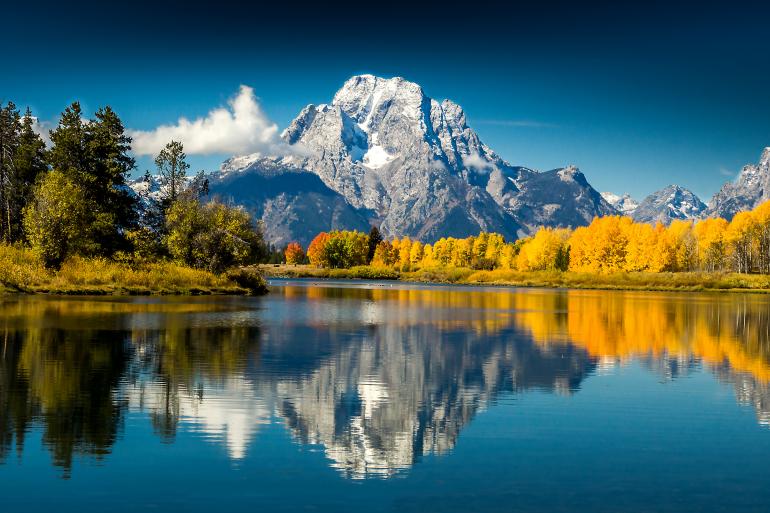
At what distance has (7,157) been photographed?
8650cm

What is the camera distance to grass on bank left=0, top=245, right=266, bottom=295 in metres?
68.3

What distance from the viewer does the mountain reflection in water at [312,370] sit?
16.8 meters

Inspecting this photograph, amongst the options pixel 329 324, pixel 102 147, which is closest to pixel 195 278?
pixel 102 147

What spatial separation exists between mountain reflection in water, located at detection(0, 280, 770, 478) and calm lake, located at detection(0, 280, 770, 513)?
0.10m

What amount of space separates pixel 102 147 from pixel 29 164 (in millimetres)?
13321

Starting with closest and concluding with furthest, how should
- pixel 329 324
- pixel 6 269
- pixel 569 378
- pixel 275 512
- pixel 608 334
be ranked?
pixel 275 512
pixel 569 378
pixel 608 334
pixel 329 324
pixel 6 269

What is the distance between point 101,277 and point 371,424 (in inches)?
2485

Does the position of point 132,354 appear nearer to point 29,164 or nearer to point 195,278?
point 195,278

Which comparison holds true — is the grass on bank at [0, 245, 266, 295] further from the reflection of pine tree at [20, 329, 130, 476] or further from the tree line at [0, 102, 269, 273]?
the reflection of pine tree at [20, 329, 130, 476]

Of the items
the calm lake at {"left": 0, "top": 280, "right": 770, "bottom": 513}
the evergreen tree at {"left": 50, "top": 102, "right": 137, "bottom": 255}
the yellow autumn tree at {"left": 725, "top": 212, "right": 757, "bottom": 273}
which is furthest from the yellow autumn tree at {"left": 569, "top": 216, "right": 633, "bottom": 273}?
the calm lake at {"left": 0, "top": 280, "right": 770, "bottom": 513}

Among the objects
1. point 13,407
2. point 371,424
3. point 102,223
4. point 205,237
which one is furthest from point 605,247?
point 13,407

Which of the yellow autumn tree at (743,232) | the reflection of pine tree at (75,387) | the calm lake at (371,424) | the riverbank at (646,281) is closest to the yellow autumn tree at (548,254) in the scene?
the riverbank at (646,281)

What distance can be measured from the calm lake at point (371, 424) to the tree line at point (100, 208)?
3853cm

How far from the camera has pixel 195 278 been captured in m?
81.8
